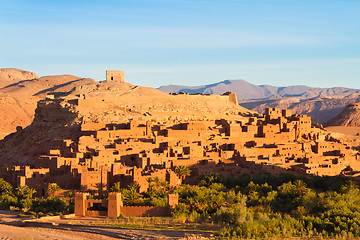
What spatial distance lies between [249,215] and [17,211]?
46.4 feet

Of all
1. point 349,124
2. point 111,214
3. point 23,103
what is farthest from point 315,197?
point 23,103

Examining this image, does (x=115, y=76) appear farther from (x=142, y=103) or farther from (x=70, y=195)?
(x=70, y=195)

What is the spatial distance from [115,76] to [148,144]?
28.8 meters

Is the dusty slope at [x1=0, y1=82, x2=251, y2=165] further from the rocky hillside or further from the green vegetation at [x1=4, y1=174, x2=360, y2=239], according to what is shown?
the rocky hillside

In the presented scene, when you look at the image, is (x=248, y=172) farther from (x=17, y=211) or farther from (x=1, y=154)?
(x=1, y=154)

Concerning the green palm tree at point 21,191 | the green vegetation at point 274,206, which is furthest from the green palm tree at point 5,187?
the green vegetation at point 274,206

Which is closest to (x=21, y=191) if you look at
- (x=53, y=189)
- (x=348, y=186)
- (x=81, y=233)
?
(x=53, y=189)

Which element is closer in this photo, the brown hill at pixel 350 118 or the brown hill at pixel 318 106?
the brown hill at pixel 350 118

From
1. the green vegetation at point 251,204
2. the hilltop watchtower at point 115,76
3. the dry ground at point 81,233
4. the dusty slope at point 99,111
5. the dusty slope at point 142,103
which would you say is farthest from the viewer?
the hilltop watchtower at point 115,76

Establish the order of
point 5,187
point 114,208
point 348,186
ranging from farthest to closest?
point 5,187 → point 348,186 → point 114,208

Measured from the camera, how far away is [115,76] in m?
70.8

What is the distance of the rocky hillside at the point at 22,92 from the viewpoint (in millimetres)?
100875

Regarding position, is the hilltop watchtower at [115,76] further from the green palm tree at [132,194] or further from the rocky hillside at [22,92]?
the green palm tree at [132,194]

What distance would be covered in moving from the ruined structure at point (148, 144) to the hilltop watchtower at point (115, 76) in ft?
10.8
